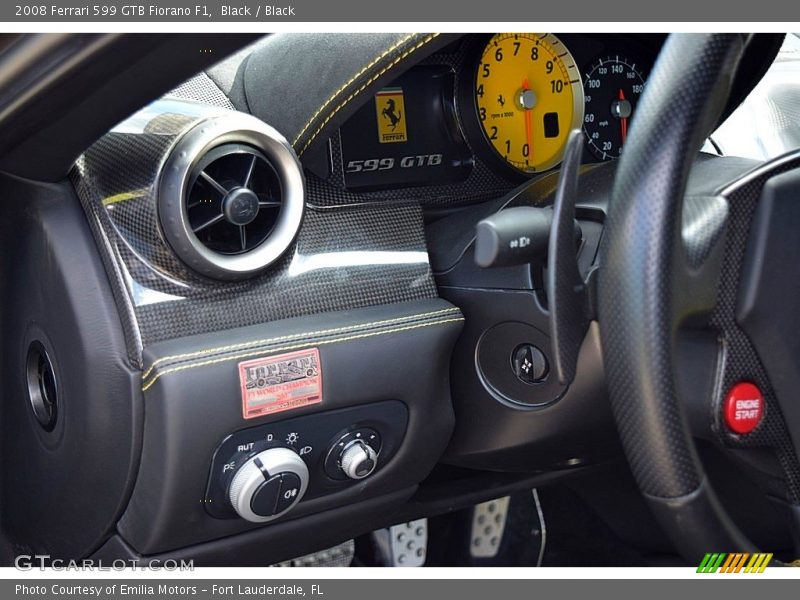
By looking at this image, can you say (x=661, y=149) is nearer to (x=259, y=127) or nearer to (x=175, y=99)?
(x=259, y=127)

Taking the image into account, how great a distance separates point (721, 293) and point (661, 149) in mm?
291

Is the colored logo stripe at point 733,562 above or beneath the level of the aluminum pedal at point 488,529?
above

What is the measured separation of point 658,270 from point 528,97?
Result: 2.34ft

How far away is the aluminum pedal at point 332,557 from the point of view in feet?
5.24

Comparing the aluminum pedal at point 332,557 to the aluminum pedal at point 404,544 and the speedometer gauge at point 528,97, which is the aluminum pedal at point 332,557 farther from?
the speedometer gauge at point 528,97

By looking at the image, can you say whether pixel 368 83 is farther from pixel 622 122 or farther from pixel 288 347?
pixel 622 122

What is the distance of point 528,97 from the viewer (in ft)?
4.83

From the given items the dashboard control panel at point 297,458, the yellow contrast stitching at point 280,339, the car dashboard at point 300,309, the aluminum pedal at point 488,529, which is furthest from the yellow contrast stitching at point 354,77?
the aluminum pedal at point 488,529

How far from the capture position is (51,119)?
94cm

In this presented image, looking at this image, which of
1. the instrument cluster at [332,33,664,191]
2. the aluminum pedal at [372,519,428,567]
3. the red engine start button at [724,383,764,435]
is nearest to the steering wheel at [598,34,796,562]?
the red engine start button at [724,383,764,435]

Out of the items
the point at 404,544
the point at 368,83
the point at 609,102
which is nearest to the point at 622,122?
the point at 609,102

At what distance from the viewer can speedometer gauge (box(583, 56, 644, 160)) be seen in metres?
1.56

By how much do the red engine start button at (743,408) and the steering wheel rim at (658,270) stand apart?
0.24 m

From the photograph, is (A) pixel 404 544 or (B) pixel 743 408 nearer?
(B) pixel 743 408
